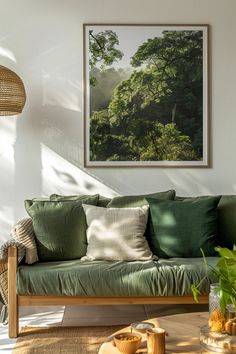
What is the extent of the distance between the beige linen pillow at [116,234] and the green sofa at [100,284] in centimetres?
25

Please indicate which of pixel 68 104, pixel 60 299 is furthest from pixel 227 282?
pixel 68 104

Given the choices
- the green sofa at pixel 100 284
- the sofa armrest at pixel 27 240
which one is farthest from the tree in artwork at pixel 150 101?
the green sofa at pixel 100 284

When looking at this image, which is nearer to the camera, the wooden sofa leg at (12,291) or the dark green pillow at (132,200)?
the wooden sofa leg at (12,291)

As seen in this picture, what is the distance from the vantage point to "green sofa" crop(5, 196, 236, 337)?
11.3 ft

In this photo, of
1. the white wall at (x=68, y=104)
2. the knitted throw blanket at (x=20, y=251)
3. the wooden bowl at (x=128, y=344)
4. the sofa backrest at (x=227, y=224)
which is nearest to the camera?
the wooden bowl at (x=128, y=344)

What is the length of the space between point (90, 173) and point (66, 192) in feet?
0.85

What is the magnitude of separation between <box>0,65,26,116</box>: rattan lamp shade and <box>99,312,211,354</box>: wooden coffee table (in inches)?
81.7

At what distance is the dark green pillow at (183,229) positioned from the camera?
3879 mm

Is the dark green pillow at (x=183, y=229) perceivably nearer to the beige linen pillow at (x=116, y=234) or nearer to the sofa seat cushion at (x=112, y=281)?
the beige linen pillow at (x=116, y=234)

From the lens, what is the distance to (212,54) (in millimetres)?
4516

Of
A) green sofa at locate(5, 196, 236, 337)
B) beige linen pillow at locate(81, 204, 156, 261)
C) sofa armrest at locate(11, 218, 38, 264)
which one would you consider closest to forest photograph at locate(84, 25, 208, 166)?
beige linen pillow at locate(81, 204, 156, 261)

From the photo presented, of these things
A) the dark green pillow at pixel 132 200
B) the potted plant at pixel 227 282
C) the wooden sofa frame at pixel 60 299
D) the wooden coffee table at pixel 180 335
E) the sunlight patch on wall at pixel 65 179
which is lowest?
the wooden sofa frame at pixel 60 299

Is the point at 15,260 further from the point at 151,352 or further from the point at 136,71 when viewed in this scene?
the point at 136,71

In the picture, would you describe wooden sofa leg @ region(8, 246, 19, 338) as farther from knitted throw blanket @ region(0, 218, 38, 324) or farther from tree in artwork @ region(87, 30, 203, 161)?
tree in artwork @ region(87, 30, 203, 161)
